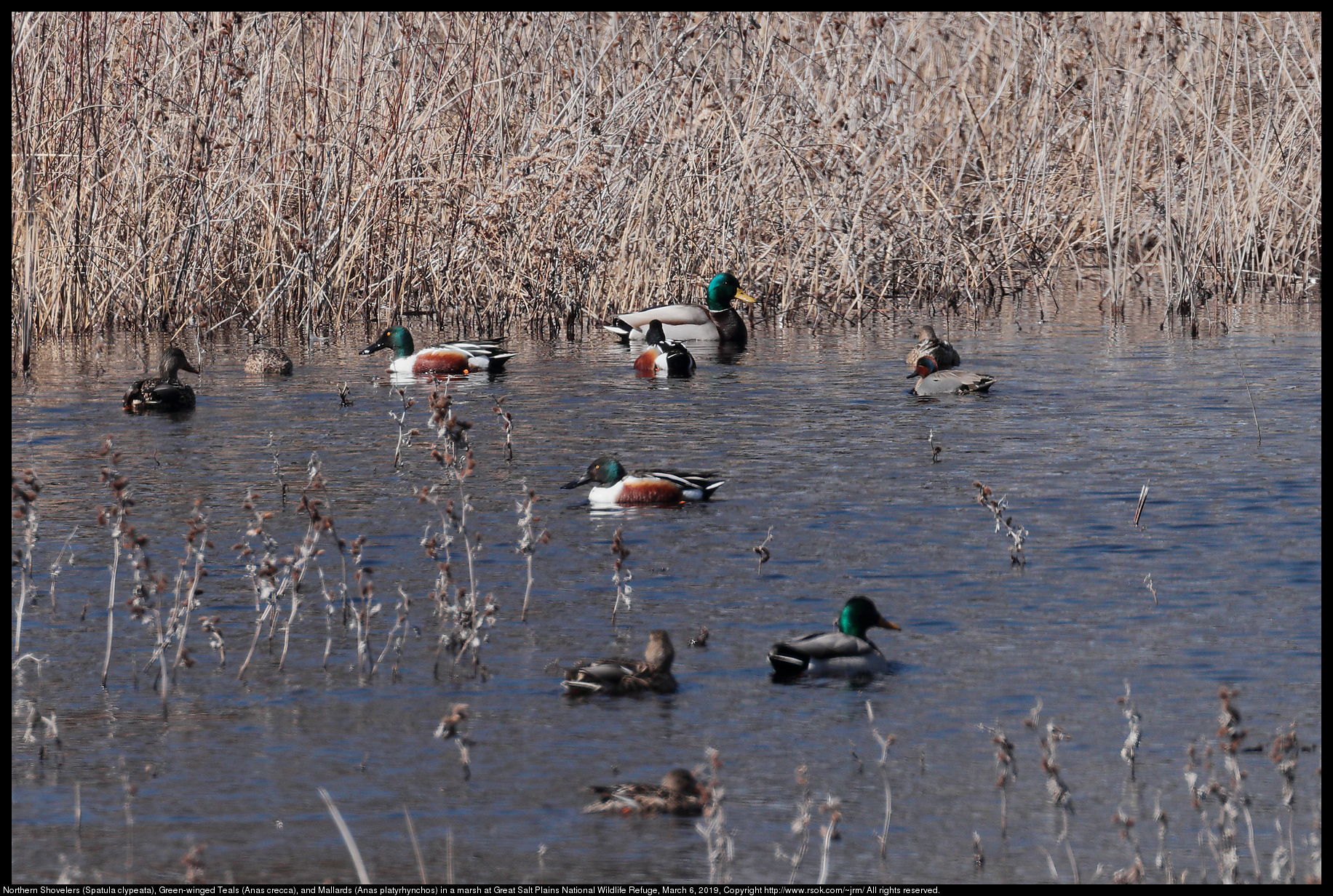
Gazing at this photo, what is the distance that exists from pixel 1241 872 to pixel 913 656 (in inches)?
95.7

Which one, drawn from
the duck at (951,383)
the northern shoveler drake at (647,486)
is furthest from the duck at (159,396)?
the duck at (951,383)

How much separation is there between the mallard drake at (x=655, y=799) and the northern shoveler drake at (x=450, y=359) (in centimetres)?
1096

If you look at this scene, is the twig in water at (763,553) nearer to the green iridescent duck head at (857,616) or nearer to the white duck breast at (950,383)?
the green iridescent duck head at (857,616)

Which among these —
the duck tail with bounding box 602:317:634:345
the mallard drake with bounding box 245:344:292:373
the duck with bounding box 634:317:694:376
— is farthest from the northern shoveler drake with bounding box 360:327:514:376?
the duck tail with bounding box 602:317:634:345

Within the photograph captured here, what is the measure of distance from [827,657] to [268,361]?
9.70 m

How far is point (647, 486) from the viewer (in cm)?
1121

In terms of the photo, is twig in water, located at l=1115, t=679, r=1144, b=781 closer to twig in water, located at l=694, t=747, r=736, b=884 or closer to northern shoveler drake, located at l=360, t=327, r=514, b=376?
twig in water, located at l=694, t=747, r=736, b=884

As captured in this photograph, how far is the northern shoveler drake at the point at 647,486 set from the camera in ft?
36.7

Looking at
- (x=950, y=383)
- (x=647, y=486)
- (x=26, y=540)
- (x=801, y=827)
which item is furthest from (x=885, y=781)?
(x=950, y=383)

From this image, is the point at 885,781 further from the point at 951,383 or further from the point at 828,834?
the point at 951,383

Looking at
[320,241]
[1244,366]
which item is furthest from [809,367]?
[320,241]

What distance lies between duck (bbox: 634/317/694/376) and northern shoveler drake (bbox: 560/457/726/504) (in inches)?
227

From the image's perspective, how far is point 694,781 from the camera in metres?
5.95

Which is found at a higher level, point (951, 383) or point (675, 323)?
point (675, 323)
